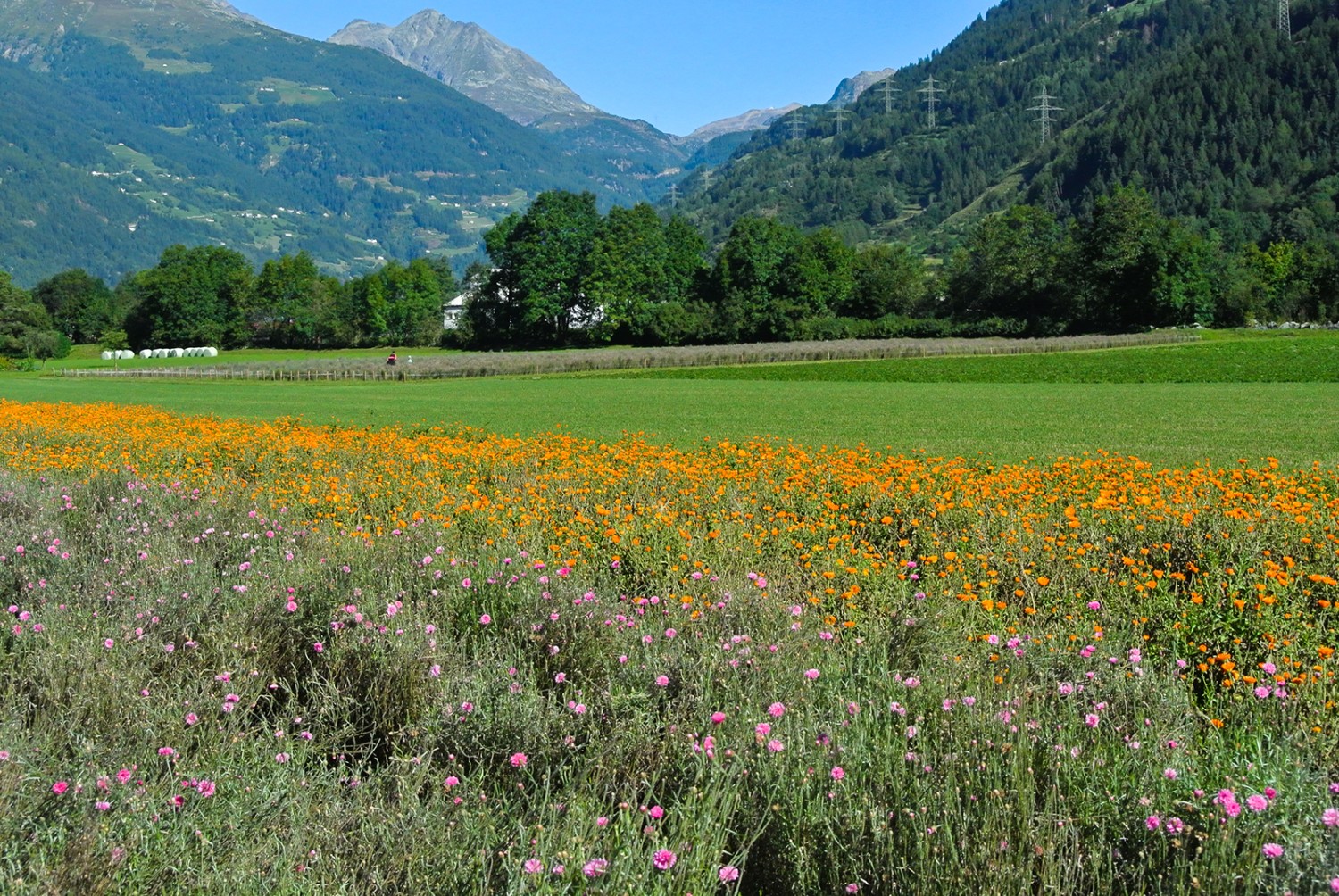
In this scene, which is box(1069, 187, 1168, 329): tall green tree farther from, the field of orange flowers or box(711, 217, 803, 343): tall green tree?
the field of orange flowers

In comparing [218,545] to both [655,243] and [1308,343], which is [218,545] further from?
[655,243]

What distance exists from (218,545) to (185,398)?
137ft

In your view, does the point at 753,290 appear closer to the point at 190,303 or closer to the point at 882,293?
the point at 882,293

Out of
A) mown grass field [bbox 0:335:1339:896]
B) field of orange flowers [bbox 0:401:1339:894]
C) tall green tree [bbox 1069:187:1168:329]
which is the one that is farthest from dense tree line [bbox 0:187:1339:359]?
field of orange flowers [bbox 0:401:1339:894]

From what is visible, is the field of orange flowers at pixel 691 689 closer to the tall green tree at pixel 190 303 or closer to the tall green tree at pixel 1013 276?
the tall green tree at pixel 1013 276

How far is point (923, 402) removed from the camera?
109ft

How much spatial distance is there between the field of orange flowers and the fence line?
59.1 meters

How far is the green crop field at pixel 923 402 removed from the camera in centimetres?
1981

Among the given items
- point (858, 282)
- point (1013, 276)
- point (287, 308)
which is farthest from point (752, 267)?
point (287, 308)

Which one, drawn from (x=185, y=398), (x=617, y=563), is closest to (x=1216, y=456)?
(x=617, y=563)

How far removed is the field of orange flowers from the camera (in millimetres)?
3426

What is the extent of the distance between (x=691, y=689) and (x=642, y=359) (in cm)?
6787

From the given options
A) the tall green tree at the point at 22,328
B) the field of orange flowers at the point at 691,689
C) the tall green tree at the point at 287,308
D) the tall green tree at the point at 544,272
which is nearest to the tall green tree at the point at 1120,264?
the tall green tree at the point at 544,272

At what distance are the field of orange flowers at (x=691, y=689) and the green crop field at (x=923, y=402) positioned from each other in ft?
29.7
